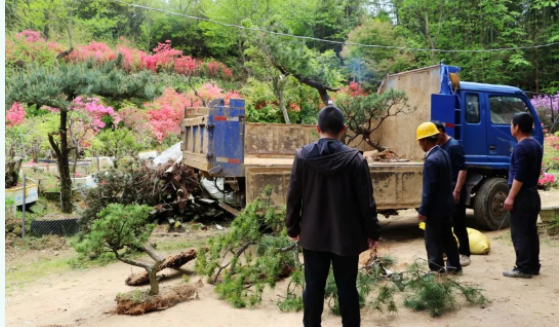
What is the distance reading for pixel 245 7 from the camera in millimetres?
21172

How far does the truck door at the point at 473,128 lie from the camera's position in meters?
6.82

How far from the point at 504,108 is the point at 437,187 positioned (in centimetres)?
381

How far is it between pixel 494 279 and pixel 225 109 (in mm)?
3562

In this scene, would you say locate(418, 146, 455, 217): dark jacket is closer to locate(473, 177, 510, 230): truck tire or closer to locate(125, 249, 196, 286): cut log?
locate(125, 249, 196, 286): cut log

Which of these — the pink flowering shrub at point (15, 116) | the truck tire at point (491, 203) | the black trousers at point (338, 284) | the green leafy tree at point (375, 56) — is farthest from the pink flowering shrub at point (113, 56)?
the black trousers at point (338, 284)

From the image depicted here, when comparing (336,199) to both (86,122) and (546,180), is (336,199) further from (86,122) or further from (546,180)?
(86,122)

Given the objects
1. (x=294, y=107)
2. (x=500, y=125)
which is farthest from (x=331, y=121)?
(x=294, y=107)

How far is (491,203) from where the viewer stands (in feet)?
22.6

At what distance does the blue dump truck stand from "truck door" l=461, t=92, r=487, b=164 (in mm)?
15

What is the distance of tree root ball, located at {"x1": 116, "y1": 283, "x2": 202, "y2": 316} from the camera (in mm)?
3840

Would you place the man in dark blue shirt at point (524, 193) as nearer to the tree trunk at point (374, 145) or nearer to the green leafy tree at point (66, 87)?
the tree trunk at point (374, 145)

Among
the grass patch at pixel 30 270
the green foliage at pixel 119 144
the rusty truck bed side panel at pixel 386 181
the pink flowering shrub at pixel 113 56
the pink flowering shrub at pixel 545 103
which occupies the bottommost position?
the grass patch at pixel 30 270

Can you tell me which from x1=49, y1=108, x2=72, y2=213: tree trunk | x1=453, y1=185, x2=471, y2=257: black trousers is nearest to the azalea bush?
x1=453, y1=185, x2=471, y2=257: black trousers

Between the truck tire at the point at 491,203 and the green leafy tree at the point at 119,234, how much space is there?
489 centimetres
